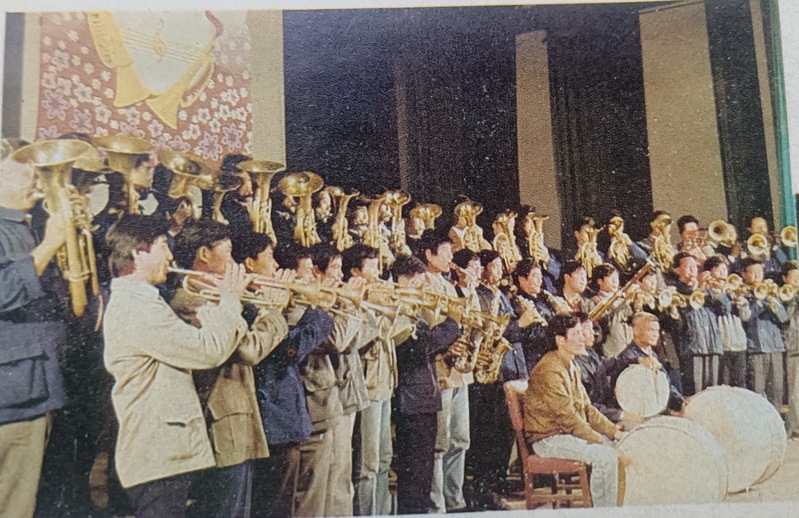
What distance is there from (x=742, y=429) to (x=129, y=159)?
382 centimetres

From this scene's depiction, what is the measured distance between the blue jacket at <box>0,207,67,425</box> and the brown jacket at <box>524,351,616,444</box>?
8.39ft

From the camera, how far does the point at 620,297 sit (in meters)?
4.36

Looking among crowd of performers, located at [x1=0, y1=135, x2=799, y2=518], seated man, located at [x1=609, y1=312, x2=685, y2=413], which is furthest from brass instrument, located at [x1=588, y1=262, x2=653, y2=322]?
seated man, located at [x1=609, y1=312, x2=685, y2=413]

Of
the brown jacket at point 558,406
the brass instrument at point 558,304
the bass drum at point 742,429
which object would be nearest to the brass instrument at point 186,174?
the brass instrument at point 558,304

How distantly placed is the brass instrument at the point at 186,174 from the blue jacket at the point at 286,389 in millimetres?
885

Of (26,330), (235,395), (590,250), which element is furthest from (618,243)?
(26,330)

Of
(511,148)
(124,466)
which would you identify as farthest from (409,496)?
(511,148)

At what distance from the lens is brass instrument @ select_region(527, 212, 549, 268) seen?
433cm

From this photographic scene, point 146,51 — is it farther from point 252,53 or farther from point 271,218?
point 271,218

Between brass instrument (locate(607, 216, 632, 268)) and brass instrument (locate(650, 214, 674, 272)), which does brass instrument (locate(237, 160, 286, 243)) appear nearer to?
brass instrument (locate(607, 216, 632, 268))

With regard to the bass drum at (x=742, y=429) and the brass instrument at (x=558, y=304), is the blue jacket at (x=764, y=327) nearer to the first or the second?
the bass drum at (x=742, y=429)

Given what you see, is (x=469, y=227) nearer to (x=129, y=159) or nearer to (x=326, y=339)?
(x=326, y=339)

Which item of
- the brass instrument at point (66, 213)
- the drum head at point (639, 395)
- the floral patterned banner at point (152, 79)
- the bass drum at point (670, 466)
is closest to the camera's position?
the brass instrument at point (66, 213)

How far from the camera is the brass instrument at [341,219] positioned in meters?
4.16
